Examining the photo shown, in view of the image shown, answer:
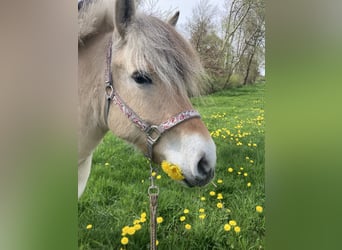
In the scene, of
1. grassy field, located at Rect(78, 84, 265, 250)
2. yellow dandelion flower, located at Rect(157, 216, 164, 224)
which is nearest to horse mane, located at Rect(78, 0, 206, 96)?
grassy field, located at Rect(78, 84, 265, 250)

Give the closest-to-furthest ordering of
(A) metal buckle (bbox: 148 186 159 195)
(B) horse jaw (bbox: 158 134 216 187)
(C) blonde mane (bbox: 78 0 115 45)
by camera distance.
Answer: (B) horse jaw (bbox: 158 134 216 187), (C) blonde mane (bbox: 78 0 115 45), (A) metal buckle (bbox: 148 186 159 195)

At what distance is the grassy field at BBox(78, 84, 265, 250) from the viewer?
5.92 feet

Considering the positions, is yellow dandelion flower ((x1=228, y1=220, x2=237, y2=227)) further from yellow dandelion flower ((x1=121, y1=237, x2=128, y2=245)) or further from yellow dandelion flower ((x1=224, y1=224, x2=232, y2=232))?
yellow dandelion flower ((x1=121, y1=237, x2=128, y2=245))

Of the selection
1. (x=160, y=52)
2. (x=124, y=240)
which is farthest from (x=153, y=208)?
(x=160, y=52)

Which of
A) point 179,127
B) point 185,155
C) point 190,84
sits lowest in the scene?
point 185,155

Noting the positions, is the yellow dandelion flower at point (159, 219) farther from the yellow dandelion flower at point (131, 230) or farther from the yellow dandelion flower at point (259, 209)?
the yellow dandelion flower at point (259, 209)

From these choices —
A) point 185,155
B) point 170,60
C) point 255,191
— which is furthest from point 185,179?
point 170,60

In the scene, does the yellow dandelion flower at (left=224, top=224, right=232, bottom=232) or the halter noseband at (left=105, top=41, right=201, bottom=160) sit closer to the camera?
the halter noseband at (left=105, top=41, right=201, bottom=160)

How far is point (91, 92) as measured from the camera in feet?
5.86

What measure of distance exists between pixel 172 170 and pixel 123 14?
724 millimetres

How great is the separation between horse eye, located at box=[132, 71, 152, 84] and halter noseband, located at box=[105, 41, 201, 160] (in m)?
0.11
